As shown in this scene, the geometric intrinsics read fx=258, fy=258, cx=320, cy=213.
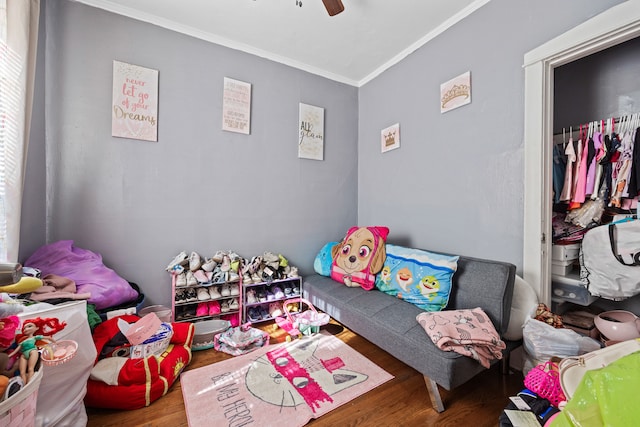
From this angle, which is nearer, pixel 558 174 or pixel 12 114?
pixel 12 114

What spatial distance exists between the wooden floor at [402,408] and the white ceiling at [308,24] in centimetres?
266

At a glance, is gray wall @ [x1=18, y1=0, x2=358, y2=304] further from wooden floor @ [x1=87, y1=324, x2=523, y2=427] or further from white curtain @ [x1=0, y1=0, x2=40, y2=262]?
wooden floor @ [x1=87, y1=324, x2=523, y2=427]

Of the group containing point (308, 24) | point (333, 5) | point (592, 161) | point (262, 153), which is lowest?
point (592, 161)

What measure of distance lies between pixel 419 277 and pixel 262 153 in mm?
1842

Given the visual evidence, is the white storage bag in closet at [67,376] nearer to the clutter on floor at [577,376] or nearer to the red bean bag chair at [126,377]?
the red bean bag chair at [126,377]

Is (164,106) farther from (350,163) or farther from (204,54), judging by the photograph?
(350,163)

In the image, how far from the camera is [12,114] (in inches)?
54.7

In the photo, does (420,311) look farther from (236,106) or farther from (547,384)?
(236,106)

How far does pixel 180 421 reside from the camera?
132 cm

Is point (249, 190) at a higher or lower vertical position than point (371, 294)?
higher

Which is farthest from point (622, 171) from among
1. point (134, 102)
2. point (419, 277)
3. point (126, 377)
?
point (134, 102)

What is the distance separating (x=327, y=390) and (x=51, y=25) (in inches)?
123

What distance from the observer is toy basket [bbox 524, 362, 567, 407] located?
1038mm

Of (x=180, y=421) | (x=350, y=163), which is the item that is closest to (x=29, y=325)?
(x=180, y=421)
